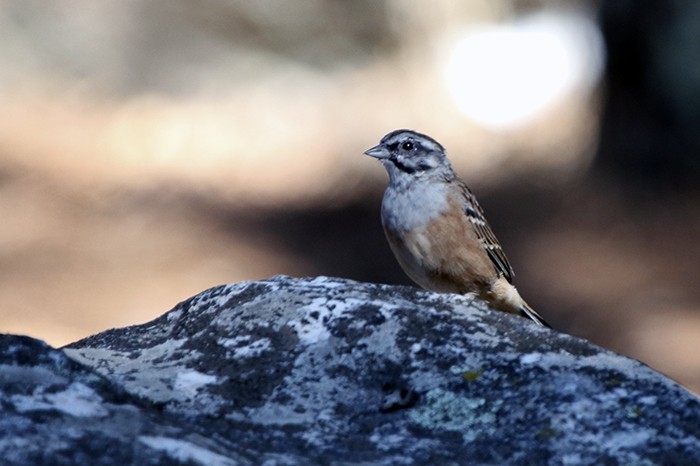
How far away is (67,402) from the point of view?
272 cm

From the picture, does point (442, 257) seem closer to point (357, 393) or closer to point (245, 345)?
point (245, 345)

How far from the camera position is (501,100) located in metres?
15.2

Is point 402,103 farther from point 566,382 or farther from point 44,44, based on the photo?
point 566,382

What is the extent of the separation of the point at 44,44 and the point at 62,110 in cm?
86

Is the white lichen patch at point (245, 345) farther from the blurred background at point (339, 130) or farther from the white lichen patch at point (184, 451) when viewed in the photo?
the blurred background at point (339, 130)

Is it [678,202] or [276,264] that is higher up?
[678,202]

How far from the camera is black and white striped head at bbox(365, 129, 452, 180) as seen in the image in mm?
6641

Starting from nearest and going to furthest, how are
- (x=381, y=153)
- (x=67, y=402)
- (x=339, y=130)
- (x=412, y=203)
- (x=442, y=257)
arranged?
(x=67, y=402) < (x=442, y=257) < (x=412, y=203) < (x=381, y=153) < (x=339, y=130)

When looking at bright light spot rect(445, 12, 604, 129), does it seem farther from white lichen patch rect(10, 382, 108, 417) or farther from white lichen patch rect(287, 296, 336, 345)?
white lichen patch rect(10, 382, 108, 417)

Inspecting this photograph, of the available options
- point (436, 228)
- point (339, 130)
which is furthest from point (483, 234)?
point (339, 130)

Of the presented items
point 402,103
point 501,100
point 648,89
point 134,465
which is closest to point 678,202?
point 648,89

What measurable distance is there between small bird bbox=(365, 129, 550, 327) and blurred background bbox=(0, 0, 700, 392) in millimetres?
5414

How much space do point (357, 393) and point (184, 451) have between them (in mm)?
721

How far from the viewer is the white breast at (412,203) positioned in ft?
20.7
